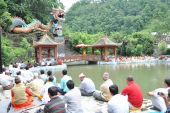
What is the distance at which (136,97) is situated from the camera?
6445 mm

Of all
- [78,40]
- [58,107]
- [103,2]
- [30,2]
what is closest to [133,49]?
[78,40]

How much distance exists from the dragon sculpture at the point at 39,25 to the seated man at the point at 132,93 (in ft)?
90.0

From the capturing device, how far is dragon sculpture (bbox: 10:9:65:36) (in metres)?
33.2

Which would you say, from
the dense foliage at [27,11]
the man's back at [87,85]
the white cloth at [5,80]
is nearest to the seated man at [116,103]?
the man's back at [87,85]

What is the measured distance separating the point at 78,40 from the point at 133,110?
31.2 metres

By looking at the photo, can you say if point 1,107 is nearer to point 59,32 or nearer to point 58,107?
point 58,107

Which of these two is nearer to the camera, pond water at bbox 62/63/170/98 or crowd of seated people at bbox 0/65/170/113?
crowd of seated people at bbox 0/65/170/113

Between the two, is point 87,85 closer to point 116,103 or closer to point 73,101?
point 73,101

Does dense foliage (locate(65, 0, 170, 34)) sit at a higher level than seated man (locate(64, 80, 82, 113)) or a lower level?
higher

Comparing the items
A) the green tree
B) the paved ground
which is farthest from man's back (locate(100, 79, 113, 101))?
the green tree

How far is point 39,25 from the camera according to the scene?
3356 cm

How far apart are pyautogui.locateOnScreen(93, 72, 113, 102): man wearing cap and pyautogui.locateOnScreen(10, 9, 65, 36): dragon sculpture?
25.5 m

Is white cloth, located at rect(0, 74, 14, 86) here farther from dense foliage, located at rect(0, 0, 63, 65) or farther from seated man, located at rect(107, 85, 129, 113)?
dense foliage, located at rect(0, 0, 63, 65)

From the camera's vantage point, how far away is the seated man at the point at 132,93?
250 inches
